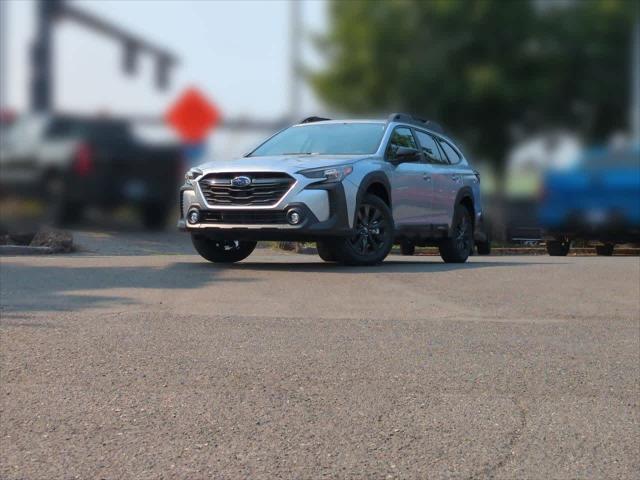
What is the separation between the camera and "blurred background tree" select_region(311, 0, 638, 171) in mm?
1089

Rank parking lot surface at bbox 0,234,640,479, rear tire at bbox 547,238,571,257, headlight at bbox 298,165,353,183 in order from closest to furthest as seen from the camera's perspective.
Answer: rear tire at bbox 547,238,571,257
headlight at bbox 298,165,353,183
parking lot surface at bbox 0,234,640,479

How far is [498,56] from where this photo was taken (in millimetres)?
1130

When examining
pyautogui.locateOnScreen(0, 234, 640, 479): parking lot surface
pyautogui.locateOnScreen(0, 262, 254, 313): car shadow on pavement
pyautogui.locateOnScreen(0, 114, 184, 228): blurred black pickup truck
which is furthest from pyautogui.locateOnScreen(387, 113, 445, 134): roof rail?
pyautogui.locateOnScreen(0, 234, 640, 479): parking lot surface

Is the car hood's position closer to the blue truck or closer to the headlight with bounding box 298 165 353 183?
the headlight with bounding box 298 165 353 183

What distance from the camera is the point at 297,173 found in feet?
6.25

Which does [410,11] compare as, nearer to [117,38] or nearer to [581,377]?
[117,38]

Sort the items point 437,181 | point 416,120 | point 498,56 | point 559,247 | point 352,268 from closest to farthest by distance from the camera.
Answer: point 498,56 → point 416,120 → point 559,247 → point 437,181 → point 352,268

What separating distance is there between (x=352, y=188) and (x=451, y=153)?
43 cm

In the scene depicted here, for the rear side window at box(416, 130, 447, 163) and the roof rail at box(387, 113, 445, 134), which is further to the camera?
the rear side window at box(416, 130, 447, 163)

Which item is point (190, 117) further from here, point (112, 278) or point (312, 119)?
point (112, 278)

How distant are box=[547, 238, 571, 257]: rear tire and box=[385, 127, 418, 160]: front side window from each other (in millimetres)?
242

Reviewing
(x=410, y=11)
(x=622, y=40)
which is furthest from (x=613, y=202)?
(x=410, y=11)

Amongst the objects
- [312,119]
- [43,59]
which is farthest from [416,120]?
[43,59]

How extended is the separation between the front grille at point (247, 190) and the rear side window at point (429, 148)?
242mm
